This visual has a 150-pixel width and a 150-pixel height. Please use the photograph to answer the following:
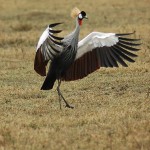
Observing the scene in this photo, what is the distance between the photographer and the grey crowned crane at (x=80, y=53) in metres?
7.81

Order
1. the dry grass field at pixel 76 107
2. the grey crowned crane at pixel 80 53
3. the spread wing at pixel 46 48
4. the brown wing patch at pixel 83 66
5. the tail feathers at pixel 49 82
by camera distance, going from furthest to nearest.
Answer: the tail feathers at pixel 49 82
the brown wing patch at pixel 83 66
the grey crowned crane at pixel 80 53
the spread wing at pixel 46 48
the dry grass field at pixel 76 107

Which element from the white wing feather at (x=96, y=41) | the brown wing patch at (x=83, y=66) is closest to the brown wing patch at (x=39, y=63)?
the brown wing patch at (x=83, y=66)

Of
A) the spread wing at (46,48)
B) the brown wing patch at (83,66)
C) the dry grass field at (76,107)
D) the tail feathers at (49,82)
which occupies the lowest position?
the dry grass field at (76,107)

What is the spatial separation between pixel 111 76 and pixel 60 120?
4062 mm

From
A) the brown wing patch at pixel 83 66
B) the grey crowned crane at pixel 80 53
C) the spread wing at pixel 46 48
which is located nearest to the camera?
the spread wing at pixel 46 48

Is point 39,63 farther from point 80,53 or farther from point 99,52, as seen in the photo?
point 99,52

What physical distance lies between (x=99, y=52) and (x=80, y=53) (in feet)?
0.97

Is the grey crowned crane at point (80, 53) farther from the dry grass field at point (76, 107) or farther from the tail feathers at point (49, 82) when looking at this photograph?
the dry grass field at point (76, 107)

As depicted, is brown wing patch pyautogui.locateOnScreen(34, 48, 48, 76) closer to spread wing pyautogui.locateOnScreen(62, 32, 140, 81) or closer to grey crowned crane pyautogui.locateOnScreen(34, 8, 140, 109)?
grey crowned crane pyautogui.locateOnScreen(34, 8, 140, 109)

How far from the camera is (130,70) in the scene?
37.5 ft

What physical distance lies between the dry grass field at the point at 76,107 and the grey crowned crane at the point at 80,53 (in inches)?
22.6

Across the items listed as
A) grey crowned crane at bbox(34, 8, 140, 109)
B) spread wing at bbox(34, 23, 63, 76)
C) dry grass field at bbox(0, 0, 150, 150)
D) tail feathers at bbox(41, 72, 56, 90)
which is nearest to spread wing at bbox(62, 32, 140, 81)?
grey crowned crane at bbox(34, 8, 140, 109)

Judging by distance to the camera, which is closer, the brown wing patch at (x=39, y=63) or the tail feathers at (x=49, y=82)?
the brown wing patch at (x=39, y=63)

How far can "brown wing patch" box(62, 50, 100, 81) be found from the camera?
313 inches
